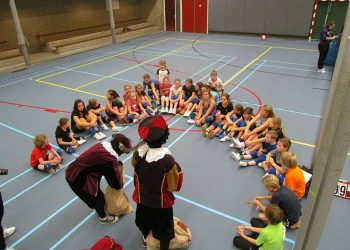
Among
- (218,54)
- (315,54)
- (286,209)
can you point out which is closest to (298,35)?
(315,54)

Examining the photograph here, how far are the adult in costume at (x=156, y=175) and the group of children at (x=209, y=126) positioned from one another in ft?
3.76

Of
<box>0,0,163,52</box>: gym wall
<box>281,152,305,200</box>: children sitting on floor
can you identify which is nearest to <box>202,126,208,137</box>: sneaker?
<box>281,152,305,200</box>: children sitting on floor

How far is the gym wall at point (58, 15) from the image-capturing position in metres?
14.5

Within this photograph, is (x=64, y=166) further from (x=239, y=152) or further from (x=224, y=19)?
(x=224, y=19)

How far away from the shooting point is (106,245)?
3480 mm

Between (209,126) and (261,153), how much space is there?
1.65m

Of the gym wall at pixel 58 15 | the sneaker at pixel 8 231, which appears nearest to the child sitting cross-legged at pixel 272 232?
the sneaker at pixel 8 231

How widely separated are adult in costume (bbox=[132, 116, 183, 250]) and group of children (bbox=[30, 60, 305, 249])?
1.15 m

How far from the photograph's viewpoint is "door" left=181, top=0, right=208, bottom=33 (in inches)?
742

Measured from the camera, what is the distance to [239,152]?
5719mm

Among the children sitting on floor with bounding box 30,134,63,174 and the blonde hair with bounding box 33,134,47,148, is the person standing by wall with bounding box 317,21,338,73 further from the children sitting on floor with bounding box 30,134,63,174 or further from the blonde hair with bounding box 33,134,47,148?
the blonde hair with bounding box 33,134,47,148

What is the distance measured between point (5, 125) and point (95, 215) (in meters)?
4.60

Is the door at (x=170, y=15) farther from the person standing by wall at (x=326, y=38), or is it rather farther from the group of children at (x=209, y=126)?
the group of children at (x=209, y=126)

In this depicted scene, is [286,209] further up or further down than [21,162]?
further up
